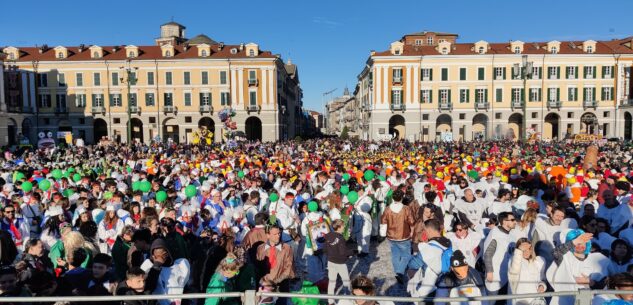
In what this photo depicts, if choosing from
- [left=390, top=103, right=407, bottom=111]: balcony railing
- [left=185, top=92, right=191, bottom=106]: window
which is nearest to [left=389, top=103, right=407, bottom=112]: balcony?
[left=390, top=103, right=407, bottom=111]: balcony railing

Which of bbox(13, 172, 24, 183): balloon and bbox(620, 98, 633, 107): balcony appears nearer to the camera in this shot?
bbox(13, 172, 24, 183): balloon

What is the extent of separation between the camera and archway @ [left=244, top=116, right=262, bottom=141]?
6233 centimetres

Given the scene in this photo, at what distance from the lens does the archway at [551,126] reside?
58.9 metres

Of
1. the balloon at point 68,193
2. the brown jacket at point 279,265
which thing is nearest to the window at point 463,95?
the balloon at point 68,193

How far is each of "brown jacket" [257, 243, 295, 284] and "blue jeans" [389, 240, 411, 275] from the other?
8.00 feet

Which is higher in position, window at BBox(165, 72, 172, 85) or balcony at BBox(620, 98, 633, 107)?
window at BBox(165, 72, 172, 85)

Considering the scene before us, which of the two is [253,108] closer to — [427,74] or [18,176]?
[427,74]

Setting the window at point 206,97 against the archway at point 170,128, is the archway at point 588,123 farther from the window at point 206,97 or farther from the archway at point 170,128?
the archway at point 170,128

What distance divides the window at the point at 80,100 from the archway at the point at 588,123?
6165cm

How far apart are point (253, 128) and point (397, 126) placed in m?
19.8

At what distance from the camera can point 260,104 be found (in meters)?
57.1

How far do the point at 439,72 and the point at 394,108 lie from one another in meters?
7.08

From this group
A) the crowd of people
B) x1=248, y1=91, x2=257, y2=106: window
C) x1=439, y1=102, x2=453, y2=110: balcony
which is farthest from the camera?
x1=248, y1=91, x2=257, y2=106: window

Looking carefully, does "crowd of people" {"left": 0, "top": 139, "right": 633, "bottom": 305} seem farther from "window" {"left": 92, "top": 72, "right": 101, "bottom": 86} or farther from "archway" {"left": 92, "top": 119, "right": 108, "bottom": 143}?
"archway" {"left": 92, "top": 119, "right": 108, "bottom": 143}
